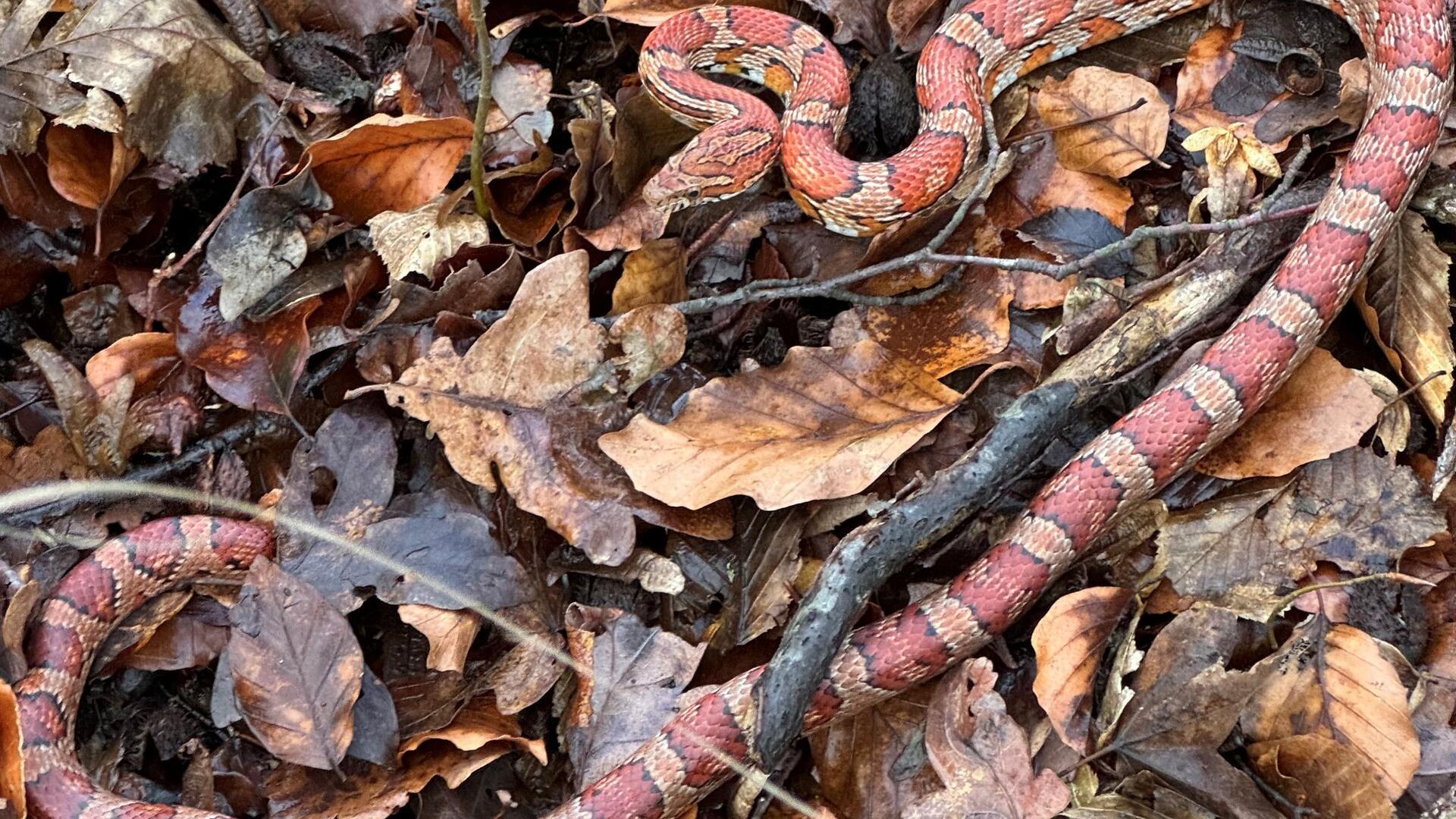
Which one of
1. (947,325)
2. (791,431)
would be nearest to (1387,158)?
(947,325)

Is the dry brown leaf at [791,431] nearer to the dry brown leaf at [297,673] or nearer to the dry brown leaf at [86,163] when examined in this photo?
the dry brown leaf at [297,673]

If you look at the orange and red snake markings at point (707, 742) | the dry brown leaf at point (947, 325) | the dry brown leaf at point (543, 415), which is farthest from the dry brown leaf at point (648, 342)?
the orange and red snake markings at point (707, 742)

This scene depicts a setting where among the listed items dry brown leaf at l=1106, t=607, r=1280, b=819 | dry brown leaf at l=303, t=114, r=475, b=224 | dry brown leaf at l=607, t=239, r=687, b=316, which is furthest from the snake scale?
dry brown leaf at l=303, t=114, r=475, b=224

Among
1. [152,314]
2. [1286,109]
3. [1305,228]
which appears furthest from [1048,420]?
[152,314]

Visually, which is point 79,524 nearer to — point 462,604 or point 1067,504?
point 462,604

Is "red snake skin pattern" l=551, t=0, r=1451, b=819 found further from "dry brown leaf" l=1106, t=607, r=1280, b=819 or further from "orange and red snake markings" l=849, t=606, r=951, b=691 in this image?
"dry brown leaf" l=1106, t=607, r=1280, b=819
